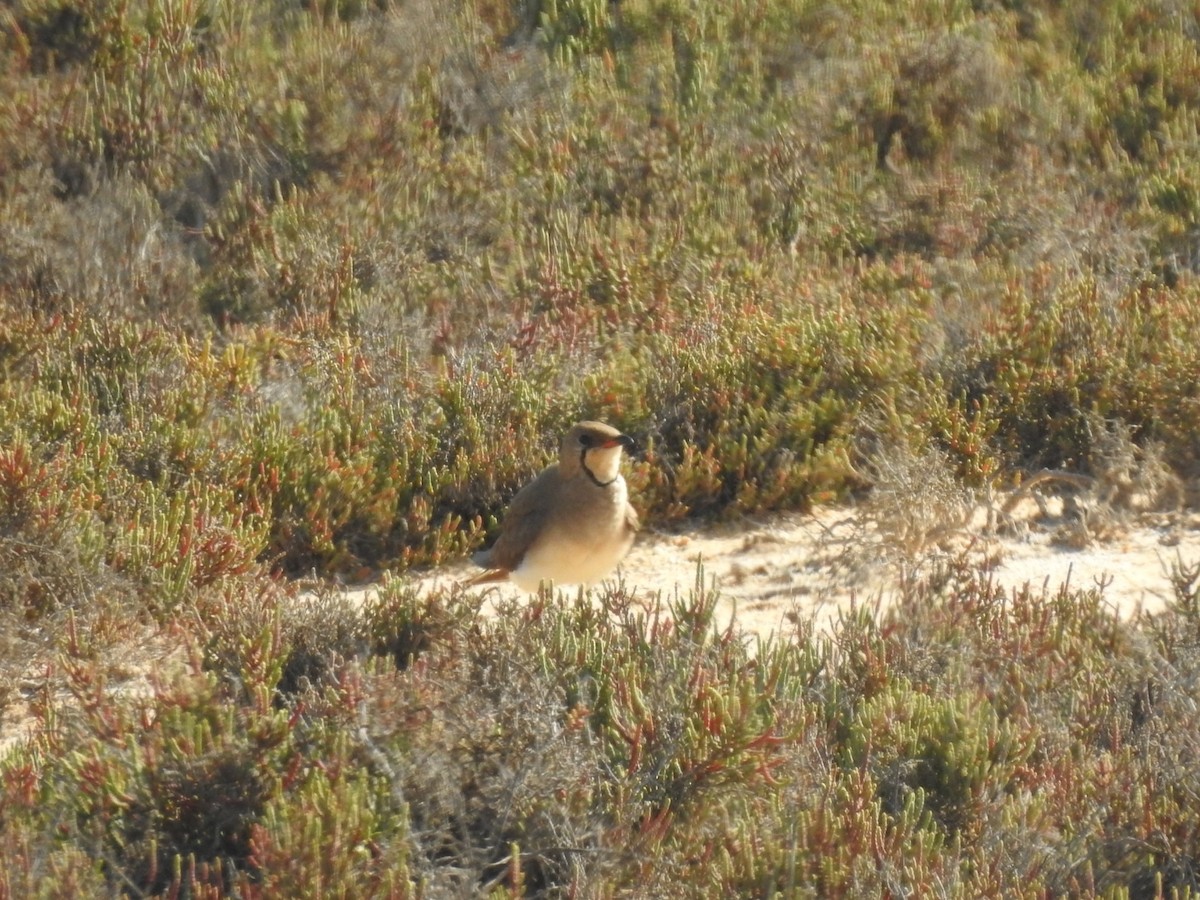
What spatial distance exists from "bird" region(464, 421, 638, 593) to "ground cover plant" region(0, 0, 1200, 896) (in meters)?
0.40

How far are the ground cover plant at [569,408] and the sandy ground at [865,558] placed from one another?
0.49 ft

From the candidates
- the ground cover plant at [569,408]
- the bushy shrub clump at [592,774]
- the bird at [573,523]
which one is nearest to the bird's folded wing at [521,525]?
the bird at [573,523]

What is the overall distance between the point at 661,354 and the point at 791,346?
24.9 inches

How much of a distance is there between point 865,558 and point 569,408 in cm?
163

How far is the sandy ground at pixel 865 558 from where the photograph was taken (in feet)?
20.3

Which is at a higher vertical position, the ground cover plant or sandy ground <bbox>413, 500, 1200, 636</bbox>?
the ground cover plant

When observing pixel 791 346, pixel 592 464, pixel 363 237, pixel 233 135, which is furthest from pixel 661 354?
pixel 233 135

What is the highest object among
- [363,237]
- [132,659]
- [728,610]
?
[363,237]

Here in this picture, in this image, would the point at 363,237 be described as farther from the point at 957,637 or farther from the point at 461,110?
the point at 957,637

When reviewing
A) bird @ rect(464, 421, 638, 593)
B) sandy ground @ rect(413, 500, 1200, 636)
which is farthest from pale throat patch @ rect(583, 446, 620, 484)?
sandy ground @ rect(413, 500, 1200, 636)

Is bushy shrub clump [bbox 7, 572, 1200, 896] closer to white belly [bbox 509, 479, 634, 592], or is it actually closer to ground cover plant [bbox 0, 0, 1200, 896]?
ground cover plant [bbox 0, 0, 1200, 896]

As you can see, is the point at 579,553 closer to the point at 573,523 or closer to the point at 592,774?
the point at 573,523

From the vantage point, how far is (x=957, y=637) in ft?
17.1

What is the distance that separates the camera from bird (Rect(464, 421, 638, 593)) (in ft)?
19.5
